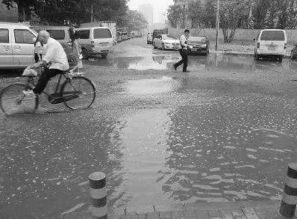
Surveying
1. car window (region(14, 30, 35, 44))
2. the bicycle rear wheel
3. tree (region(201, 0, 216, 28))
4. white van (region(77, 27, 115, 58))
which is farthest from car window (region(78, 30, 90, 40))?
tree (region(201, 0, 216, 28))

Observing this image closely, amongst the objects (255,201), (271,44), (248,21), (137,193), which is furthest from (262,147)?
(248,21)

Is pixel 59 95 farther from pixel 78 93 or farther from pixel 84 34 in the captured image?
pixel 84 34

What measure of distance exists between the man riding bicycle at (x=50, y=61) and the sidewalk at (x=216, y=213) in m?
4.55

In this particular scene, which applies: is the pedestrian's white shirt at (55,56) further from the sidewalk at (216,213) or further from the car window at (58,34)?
the car window at (58,34)

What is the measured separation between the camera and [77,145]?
6340mm

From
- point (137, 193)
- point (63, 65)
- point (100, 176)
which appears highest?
point (63, 65)

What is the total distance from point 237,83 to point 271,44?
35.2 ft

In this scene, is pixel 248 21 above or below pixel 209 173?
above

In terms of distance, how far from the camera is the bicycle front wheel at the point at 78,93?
27.7 feet

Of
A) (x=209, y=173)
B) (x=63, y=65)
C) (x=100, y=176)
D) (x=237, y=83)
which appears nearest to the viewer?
(x=100, y=176)

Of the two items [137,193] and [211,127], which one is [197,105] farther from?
[137,193]

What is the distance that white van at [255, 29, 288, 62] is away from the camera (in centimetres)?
2252

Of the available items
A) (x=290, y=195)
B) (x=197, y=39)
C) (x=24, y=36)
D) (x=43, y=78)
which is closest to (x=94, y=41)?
(x=197, y=39)

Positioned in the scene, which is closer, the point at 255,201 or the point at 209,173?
the point at 255,201
